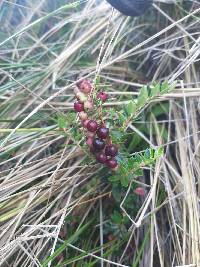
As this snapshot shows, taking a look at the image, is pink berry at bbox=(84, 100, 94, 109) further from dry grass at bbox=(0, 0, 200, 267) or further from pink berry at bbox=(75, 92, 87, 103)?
dry grass at bbox=(0, 0, 200, 267)

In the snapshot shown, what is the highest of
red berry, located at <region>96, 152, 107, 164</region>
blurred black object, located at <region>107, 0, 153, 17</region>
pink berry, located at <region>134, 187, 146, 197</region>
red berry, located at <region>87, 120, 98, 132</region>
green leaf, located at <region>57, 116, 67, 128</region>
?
blurred black object, located at <region>107, 0, 153, 17</region>

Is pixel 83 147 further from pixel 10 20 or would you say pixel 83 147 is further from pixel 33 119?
pixel 10 20

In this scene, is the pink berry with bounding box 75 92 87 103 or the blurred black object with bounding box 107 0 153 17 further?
the blurred black object with bounding box 107 0 153 17

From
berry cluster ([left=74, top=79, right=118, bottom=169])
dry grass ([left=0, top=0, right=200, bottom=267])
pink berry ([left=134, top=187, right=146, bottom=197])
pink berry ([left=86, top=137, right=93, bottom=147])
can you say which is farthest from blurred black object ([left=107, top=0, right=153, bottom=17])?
pink berry ([left=134, top=187, right=146, bottom=197])

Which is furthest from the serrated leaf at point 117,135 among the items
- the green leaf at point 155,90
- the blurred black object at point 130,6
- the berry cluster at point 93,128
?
the blurred black object at point 130,6

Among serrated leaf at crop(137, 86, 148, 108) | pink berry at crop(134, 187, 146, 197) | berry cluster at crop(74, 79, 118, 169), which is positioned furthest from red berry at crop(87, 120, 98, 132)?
pink berry at crop(134, 187, 146, 197)

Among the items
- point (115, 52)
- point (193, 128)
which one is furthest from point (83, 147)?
point (115, 52)

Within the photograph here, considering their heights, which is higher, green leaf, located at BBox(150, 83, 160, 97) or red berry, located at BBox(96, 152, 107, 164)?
green leaf, located at BBox(150, 83, 160, 97)
